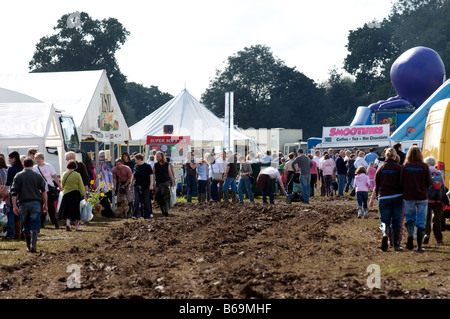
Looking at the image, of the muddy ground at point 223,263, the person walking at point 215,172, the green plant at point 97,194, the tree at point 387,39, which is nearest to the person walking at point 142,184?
the green plant at point 97,194

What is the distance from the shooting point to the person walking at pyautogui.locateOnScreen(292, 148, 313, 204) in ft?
77.0

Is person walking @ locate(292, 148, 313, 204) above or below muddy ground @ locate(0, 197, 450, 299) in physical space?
above

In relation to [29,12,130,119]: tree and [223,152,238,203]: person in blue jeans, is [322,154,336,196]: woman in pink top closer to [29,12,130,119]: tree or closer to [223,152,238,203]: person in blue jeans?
[223,152,238,203]: person in blue jeans

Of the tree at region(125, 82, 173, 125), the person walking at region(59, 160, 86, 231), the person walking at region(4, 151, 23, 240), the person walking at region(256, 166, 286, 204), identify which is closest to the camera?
the person walking at region(4, 151, 23, 240)

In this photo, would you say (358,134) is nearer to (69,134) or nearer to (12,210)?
(69,134)

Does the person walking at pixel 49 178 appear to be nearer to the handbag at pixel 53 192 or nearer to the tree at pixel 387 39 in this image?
the handbag at pixel 53 192

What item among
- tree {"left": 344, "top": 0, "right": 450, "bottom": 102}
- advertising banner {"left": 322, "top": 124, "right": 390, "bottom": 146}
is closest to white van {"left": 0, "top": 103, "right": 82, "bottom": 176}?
advertising banner {"left": 322, "top": 124, "right": 390, "bottom": 146}

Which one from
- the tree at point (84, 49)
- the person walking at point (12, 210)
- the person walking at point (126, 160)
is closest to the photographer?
the person walking at point (12, 210)

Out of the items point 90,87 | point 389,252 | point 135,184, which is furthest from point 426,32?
point 389,252

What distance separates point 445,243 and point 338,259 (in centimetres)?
303

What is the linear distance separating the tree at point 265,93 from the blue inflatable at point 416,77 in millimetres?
48692

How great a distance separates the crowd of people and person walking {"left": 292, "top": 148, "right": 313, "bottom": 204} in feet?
0.10

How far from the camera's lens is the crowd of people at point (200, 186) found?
40.0ft

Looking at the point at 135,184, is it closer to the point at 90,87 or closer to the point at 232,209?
the point at 232,209
